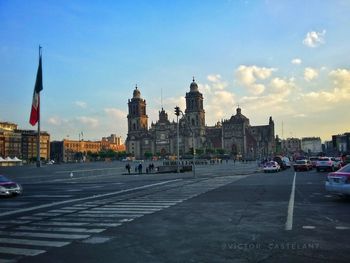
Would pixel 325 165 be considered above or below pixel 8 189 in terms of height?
above

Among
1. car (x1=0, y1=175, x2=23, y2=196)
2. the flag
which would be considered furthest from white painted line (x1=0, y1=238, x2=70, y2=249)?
the flag

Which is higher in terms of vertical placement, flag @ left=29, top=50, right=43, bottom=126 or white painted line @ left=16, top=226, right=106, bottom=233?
flag @ left=29, top=50, right=43, bottom=126

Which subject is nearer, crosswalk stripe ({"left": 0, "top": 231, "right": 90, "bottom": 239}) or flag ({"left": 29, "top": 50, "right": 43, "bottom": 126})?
crosswalk stripe ({"left": 0, "top": 231, "right": 90, "bottom": 239})

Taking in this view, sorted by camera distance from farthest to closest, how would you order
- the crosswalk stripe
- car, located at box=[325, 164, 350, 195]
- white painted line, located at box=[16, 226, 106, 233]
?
1. car, located at box=[325, 164, 350, 195]
2. white painted line, located at box=[16, 226, 106, 233]
3. the crosswalk stripe

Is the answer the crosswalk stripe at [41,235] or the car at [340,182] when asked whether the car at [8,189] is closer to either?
the crosswalk stripe at [41,235]

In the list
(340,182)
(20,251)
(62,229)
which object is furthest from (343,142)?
(20,251)

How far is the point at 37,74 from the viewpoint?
46.4 meters

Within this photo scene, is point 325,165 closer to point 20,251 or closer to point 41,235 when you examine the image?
point 41,235

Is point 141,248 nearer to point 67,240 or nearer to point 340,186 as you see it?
point 67,240

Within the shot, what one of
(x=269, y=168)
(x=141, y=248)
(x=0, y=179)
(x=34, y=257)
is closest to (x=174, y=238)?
(x=141, y=248)

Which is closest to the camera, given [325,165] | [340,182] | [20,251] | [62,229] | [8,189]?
[20,251]

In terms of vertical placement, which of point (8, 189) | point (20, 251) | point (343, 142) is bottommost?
point (20, 251)

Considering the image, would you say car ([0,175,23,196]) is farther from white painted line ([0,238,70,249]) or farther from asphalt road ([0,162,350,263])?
white painted line ([0,238,70,249])

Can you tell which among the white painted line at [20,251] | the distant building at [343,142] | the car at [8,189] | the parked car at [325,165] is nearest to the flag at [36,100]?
the car at [8,189]
